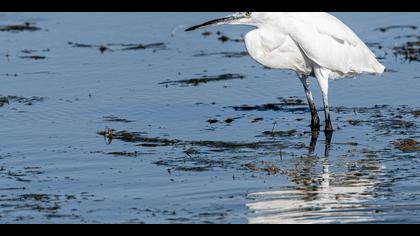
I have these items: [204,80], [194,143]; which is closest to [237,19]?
[194,143]

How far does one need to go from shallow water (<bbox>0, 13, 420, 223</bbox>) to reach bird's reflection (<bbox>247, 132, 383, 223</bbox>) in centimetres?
2

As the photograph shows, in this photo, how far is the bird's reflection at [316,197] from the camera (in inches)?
341

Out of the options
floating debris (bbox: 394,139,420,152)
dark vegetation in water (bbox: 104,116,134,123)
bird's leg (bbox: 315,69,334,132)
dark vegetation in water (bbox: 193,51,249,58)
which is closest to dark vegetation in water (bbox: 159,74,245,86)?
dark vegetation in water (bbox: 193,51,249,58)

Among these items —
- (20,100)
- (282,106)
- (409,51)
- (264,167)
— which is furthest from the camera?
(409,51)

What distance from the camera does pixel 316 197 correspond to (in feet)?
31.0

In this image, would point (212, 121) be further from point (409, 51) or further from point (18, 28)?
point (18, 28)

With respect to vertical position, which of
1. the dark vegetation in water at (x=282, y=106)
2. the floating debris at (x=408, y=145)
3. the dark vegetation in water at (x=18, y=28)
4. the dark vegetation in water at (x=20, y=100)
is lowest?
the floating debris at (x=408, y=145)

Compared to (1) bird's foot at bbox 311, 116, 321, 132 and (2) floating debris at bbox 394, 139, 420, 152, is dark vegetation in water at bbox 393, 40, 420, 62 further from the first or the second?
(2) floating debris at bbox 394, 139, 420, 152

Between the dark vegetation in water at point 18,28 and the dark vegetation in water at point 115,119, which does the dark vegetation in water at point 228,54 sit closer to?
the dark vegetation in water at point 18,28

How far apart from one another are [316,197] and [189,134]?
3232mm

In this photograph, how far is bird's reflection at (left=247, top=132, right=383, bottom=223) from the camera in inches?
341

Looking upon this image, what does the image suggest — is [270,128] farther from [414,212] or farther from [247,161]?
[414,212]

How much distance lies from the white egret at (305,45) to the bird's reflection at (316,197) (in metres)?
1.79

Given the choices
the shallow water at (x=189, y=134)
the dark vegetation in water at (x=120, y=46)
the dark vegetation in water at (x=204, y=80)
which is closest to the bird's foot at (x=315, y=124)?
the shallow water at (x=189, y=134)
